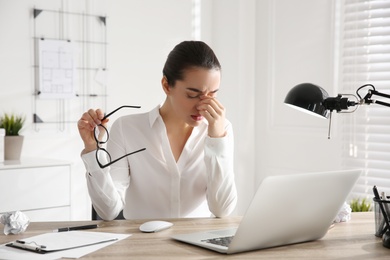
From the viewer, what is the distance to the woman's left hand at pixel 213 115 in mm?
2311

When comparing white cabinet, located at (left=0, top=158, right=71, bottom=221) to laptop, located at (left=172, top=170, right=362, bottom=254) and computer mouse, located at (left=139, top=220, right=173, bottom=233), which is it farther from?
laptop, located at (left=172, top=170, right=362, bottom=254)

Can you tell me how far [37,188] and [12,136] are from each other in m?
0.39

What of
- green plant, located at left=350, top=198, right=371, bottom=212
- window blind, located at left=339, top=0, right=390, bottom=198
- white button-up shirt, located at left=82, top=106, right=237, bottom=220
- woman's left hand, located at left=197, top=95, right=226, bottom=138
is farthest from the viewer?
window blind, located at left=339, top=0, right=390, bottom=198

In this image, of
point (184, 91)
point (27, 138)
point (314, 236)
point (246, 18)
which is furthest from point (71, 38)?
point (314, 236)

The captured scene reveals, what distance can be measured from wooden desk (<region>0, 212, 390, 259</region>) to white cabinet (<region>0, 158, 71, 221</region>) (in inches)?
59.3

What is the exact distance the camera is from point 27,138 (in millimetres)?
3963

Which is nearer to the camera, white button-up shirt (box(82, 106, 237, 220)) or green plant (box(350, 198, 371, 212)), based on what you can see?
white button-up shirt (box(82, 106, 237, 220))

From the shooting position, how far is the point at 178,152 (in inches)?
101

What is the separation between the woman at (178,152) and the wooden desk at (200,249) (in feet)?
0.90

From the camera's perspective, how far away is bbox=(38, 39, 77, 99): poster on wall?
13.1 feet

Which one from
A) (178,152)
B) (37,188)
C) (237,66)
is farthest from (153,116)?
(237,66)

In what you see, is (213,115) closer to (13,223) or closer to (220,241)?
(220,241)

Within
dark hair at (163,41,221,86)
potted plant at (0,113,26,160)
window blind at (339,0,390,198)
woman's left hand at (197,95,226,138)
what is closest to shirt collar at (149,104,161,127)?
dark hair at (163,41,221,86)

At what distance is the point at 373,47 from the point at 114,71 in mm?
1813
